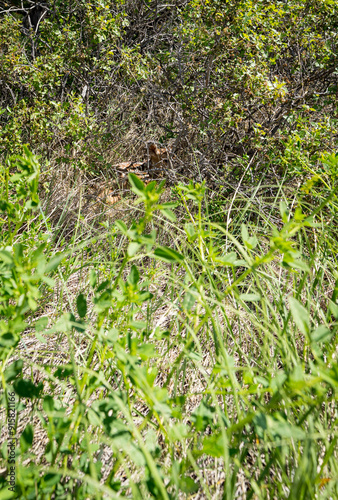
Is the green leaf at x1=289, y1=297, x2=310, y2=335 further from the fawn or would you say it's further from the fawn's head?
the fawn's head

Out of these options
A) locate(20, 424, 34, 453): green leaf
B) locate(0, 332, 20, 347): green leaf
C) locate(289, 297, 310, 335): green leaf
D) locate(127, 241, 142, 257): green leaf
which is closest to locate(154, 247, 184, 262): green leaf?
locate(127, 241, 142, 257): green leaf

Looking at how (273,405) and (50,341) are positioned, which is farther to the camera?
(50,341)

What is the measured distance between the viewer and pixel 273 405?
761mm

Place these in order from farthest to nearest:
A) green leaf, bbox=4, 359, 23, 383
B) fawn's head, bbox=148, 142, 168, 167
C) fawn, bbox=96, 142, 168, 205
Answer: fawn's head, bbox=148, 142, 168, 167
fawn, bbox=96, 142, 168, 205
green leaf, bbox=4, 359, 23, 383

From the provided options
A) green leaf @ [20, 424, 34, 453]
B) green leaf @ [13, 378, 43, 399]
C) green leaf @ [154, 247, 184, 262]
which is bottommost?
green leaf @ [20, 424, 34, 453]

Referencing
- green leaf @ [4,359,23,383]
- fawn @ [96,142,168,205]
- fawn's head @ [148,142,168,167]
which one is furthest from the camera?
fawn's head @ [148,142,168,167]

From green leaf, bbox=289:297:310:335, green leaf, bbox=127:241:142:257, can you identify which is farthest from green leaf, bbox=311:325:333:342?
green leaf, bbox=127:241:142:257

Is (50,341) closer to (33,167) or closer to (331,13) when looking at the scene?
(33,167)

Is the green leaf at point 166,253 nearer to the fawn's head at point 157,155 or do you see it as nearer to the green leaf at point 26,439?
the green leaf at point 26,439

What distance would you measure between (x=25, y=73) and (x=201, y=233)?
2.75 metres

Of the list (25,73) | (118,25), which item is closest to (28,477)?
(25,73)

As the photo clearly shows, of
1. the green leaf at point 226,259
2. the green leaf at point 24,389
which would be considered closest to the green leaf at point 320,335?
the green leaf at point 226,259

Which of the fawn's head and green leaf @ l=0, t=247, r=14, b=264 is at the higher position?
green leaf @ l=0, t=247, r=14, b=264

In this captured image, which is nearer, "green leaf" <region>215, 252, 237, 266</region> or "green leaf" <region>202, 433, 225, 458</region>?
"green leaf" <region>202, 433, 225, 458</region>
